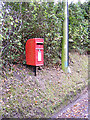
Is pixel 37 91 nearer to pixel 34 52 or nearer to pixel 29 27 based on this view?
pixel 34 52

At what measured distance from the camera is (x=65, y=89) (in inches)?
229

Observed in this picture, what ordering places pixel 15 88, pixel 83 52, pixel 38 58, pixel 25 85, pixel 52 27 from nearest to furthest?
pixel 15 88 < pixel 25 85 < pixel 38 58 < pixel 52 27 < pixel 83 52

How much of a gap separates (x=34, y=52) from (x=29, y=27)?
1259 mm

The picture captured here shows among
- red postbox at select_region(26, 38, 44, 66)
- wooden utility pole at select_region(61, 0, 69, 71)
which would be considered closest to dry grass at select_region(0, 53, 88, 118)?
wooden utility pole at select_region(61, 0, 69, 71)

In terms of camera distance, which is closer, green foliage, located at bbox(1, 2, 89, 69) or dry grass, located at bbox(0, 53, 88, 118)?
dry grass, located at bbox(0, 53, 88, 118)

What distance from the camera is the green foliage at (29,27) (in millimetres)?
4855

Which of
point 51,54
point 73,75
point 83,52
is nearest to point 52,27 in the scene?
point 51,54

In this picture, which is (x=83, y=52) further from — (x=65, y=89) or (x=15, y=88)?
(x=15, y=88)

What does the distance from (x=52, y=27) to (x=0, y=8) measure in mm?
2764

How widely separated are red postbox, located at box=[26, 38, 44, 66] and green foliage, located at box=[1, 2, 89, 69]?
1.11 feet

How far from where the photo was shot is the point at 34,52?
505 cm

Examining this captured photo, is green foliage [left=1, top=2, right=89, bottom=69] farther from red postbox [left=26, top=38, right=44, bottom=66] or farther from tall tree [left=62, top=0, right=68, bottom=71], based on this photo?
red postbox [left=26, top=38, right=44, bottom=66]

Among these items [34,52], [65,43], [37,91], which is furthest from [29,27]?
[37,91]

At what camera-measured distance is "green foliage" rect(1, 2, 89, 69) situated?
486 cm
